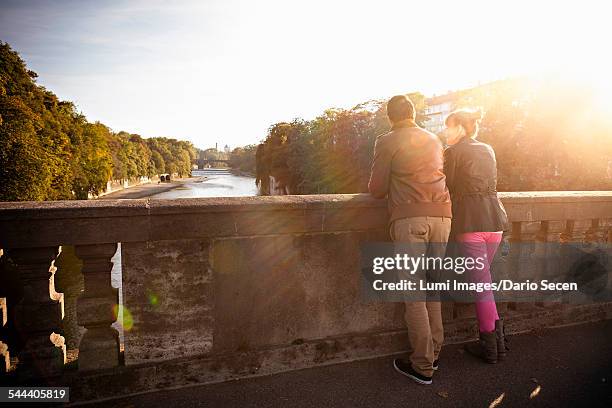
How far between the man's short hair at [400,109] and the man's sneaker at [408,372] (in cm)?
183

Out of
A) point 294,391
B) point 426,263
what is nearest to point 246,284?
point 294,391

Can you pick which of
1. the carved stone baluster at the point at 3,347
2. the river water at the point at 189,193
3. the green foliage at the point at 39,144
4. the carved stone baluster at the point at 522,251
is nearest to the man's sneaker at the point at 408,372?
the carved stone baluster at the point at 522,251

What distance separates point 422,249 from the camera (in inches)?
121

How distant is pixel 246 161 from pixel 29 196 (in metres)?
154

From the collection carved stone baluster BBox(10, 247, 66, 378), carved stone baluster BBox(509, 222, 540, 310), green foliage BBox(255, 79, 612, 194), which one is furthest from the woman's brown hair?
green foliage BBox(255, 79, 612, 194)

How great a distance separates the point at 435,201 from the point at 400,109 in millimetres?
709

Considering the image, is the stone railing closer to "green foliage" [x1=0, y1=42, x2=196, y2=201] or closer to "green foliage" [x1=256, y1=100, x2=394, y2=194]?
"green foliage" [x1=0, y1=42, x2=196, y2=201]

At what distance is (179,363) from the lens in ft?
10.1

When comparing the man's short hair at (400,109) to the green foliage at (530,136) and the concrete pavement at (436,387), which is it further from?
the green foliage at (530,136)

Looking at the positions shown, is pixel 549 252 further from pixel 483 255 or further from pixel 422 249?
pixel 422 249

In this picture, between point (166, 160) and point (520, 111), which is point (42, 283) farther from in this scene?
point (166, 160)

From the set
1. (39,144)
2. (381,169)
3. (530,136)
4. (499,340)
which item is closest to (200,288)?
(381,169)

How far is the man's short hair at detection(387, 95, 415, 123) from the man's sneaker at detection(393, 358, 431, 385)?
183 cm

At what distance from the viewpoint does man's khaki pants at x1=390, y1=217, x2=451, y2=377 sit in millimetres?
3053
